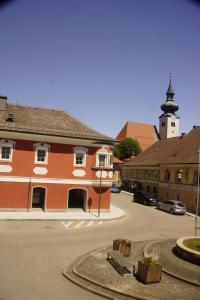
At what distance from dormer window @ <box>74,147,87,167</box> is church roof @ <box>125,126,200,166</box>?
14.3 meters

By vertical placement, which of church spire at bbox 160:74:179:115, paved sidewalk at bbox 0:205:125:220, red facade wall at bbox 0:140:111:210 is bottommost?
paved sidewalk at bbox 0:205:125:220

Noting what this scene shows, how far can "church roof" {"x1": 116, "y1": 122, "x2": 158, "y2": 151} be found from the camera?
94.9 m

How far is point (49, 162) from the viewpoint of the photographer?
32.0 m

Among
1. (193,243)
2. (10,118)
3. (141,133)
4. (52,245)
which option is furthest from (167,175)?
(141,133)

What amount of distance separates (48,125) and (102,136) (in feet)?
18.4

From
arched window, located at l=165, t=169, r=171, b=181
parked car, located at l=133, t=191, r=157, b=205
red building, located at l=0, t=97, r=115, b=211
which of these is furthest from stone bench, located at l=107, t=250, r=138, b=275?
arched window, located at l=165, t=169, r=171, b=181

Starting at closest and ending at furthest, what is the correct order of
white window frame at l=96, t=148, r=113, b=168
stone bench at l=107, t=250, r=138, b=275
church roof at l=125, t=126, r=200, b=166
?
stone bench at l=107, t=250, r=138, b=275 → white window frame at l=96, t=148, r=113, b=168 → church roof at l=125, t=126, r=200, b=166

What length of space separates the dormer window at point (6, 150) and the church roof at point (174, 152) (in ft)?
70.4

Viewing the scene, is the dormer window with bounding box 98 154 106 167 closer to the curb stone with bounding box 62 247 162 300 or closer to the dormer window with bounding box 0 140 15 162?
the dormer window with bounding box 0 140 15 162

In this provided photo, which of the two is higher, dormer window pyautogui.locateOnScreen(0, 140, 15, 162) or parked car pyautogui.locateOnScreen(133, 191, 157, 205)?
dormer window pyautogui.locateOnScreen(0, 140, 15, 162)

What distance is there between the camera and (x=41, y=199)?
112 feet

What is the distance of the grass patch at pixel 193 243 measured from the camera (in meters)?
17.8

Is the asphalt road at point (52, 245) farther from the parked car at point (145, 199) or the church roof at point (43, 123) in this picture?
the church roof at point (43, 123)

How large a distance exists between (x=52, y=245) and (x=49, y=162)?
45.0 ft
